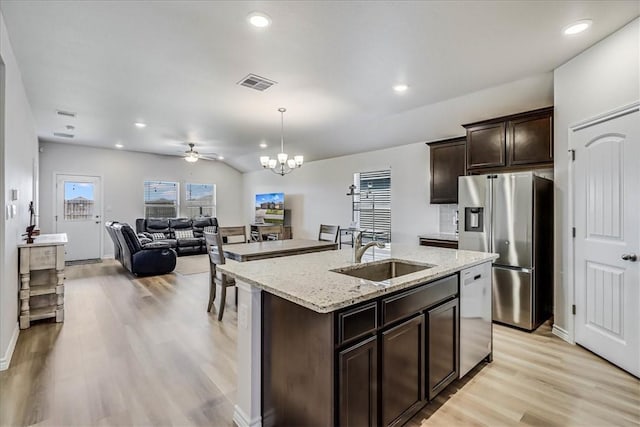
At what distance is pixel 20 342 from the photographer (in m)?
3.05

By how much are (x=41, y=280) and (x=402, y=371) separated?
4170 millimetres

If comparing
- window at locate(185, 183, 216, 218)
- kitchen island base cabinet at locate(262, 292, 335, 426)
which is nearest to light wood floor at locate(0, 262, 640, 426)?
kitchen island base cabinet at locate(262, 292, 335, 426)

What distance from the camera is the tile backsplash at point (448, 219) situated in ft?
17.1

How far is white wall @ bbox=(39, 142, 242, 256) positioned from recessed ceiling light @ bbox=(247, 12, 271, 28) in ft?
24.7

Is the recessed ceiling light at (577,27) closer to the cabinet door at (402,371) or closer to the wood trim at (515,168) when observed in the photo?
the wood trim at (515,168)

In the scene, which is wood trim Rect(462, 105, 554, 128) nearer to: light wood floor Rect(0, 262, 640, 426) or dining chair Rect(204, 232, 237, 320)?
light wood floor Rect(0, 262, 640, 426)

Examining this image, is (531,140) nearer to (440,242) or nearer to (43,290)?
(440,242)

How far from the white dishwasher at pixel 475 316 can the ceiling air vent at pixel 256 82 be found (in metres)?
2.87

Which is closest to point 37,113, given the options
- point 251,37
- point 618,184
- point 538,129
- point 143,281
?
point 143,281

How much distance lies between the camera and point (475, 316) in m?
2.45

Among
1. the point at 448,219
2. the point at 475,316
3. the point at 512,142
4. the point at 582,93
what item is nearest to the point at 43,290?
the point at 475,316

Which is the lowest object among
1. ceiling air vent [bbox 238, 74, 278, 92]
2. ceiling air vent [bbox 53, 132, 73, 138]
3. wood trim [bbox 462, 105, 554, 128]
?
wood trim [bbox 462, 105, 554, 128]

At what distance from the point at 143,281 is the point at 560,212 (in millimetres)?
6126

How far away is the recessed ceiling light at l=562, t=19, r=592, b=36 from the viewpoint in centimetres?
245
